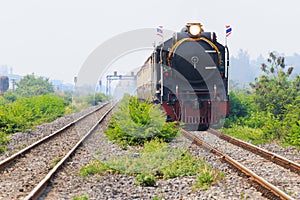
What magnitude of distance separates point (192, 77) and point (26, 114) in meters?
8.81

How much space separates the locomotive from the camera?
52.3ft

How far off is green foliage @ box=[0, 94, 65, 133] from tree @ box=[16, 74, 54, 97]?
2661 cm

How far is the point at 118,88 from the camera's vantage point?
8644cm

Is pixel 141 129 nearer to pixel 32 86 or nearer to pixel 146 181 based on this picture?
pixel 146 181

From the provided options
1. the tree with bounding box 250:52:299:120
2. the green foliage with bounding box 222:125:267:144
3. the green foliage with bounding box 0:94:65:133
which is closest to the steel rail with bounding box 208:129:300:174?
the green foliage with bounding box 222:125:267:144

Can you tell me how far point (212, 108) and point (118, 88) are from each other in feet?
231

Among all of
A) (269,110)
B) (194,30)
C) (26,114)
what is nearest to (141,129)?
(194,30)

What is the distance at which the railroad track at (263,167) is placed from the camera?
7205mm

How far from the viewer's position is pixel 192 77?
16.4 m

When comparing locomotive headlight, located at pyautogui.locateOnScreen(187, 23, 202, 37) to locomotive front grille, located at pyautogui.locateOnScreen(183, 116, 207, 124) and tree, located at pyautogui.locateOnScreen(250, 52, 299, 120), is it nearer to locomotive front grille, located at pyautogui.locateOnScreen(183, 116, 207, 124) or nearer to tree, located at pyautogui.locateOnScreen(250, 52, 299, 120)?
locomotive front grille, located at pyautogui.locateOnScreen(183, 116, 207, 124)

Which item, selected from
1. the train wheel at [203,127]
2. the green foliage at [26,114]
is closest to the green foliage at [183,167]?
the train wheel at [203,127]

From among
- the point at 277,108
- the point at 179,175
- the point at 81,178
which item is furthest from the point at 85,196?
the point at 277,108

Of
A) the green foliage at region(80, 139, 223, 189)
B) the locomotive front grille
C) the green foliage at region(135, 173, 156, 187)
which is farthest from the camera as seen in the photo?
the locomotive front grille

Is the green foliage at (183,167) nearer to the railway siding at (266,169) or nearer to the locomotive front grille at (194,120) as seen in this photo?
the railway siding at (266,169)
